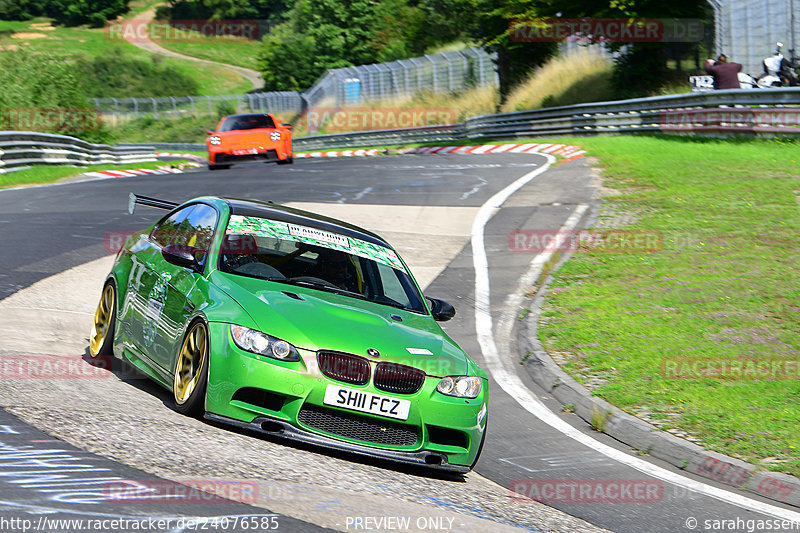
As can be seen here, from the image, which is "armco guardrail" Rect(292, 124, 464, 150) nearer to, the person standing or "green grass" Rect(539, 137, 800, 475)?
the person standing

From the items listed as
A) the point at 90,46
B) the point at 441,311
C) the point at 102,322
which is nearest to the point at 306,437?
the point at 441,311

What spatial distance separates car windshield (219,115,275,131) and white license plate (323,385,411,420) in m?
22.0

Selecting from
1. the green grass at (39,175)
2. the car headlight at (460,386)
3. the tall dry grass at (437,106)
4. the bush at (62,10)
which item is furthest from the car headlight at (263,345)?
the bush at (62,10)

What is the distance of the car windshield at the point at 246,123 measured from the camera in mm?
27163

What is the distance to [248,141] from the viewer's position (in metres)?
26.7

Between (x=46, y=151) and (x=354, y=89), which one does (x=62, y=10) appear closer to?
(x=354, y=89)

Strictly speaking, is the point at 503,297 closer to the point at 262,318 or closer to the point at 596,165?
the point at 262,318

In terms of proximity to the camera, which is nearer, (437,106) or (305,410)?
(305,410)

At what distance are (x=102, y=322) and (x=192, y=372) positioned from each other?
7.23ft

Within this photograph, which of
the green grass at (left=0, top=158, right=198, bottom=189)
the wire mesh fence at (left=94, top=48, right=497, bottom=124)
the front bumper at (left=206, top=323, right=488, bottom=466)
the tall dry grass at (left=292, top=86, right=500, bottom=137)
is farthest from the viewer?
the wire mesh fence at (left=94, top=48, right=497, bottom=124)

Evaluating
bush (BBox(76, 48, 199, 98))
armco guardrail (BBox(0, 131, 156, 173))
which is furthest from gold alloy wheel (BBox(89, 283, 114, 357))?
bush (BBox(76, 48, 199, 98))

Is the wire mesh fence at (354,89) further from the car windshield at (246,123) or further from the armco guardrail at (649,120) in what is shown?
the car windshield at (246,123)

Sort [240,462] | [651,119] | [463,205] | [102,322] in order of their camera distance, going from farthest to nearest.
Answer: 1. [651,119]
2. [463,205]
3. [102,322]
4. [240,462]

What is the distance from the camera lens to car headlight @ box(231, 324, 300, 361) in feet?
19.2
